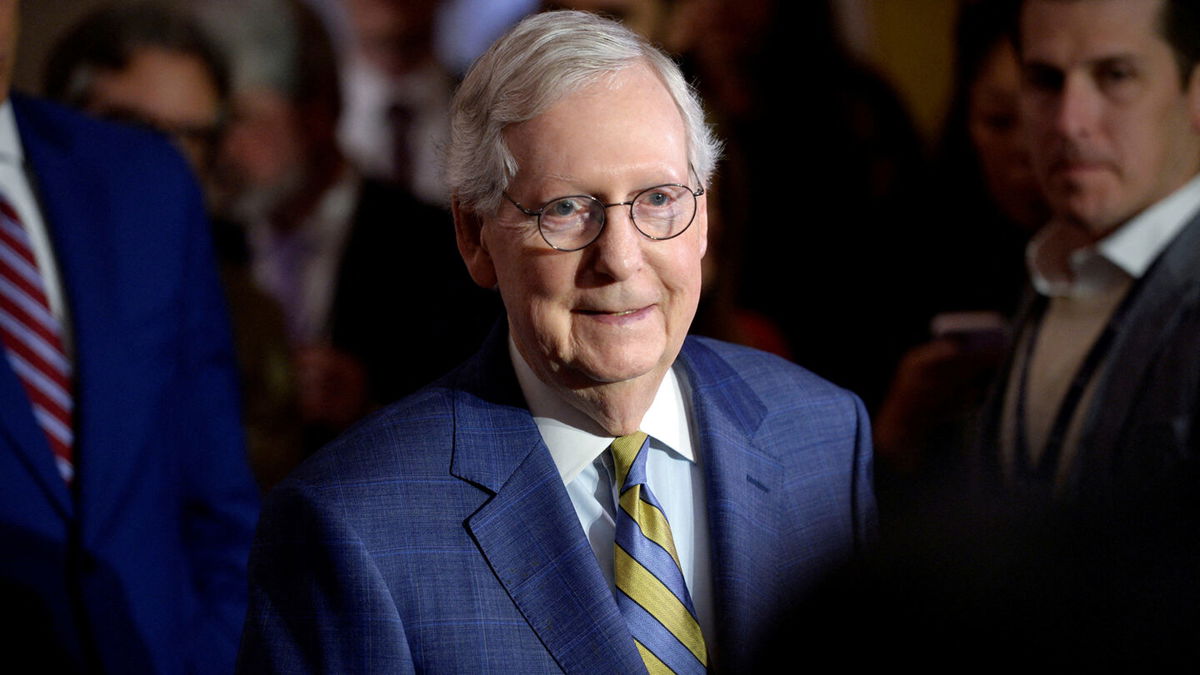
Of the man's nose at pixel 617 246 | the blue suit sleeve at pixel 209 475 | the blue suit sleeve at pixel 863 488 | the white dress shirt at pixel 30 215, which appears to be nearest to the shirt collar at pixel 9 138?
the white dress shirt at pixel 30 215

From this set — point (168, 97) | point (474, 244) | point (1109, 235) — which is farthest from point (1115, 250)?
point (168, 97)

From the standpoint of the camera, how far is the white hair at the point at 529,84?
1.20 meters

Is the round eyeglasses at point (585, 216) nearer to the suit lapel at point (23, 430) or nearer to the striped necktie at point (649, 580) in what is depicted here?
the striped necktie at point (649, 580)

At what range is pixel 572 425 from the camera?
133 cm

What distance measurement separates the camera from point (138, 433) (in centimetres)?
175

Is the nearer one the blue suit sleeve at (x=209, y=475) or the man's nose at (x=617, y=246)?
the man's nose at (x=617, y=246)

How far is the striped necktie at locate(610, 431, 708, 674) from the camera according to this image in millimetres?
1270

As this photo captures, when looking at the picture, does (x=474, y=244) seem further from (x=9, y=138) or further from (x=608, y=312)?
(x=9, y=138)

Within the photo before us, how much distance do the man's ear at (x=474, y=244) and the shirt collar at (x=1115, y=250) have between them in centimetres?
119

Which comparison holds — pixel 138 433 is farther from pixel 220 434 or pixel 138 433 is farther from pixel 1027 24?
pixel 1027 24

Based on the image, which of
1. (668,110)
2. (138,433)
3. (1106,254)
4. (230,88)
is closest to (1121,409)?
(1106,254)

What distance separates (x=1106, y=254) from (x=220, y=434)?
1.56m

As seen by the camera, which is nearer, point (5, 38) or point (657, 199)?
point (657, 199)

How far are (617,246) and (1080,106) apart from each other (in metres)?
1.18
